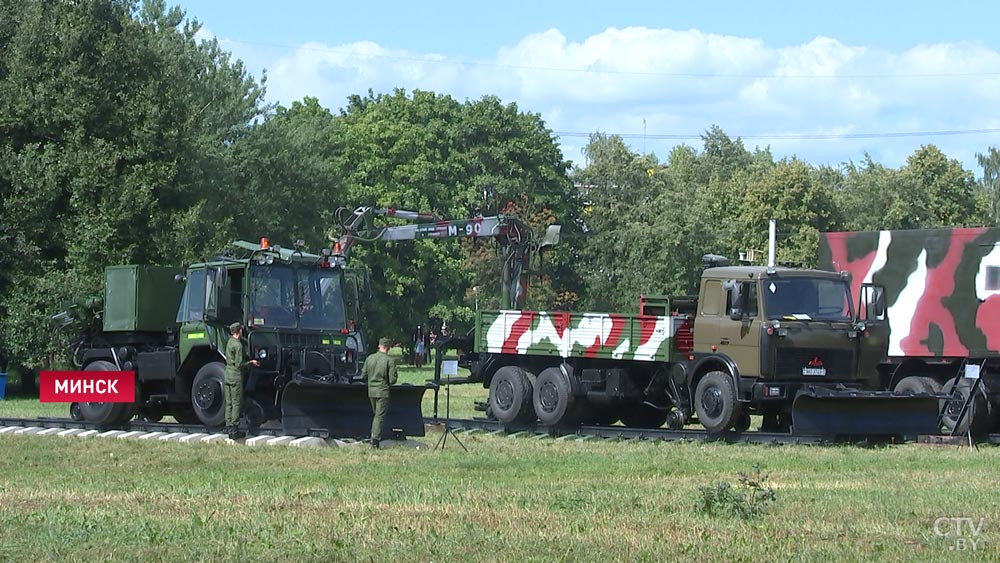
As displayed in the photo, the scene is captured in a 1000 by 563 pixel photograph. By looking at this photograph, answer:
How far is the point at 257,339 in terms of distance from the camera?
A: 69.5 ft

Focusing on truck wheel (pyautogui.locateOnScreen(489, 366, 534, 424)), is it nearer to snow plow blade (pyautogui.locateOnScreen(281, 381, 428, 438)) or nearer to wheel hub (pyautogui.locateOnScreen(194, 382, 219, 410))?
snow plow blade (pyautogui.locateOnScreen(281, 381, 428, 438))

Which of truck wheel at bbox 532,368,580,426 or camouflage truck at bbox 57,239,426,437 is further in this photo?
truck wheel at bbox 532,368,580,426

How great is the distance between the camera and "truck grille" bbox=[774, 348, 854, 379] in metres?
21.3

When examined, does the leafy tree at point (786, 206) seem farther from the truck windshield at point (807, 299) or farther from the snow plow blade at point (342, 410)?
the snow plow blade at point (342, 410)

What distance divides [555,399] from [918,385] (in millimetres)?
5616

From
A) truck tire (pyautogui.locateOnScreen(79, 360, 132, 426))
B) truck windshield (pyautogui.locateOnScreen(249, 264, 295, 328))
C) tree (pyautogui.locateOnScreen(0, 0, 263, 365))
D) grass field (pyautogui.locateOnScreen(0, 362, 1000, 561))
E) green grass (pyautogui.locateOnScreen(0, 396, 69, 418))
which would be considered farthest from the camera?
tree (pyautogui.locateOnScreen(0, 0, 263, 365))

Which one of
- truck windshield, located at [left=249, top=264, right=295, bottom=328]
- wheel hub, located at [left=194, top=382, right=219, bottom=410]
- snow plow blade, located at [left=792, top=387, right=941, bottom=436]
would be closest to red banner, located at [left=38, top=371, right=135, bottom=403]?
wheel hub, located at [left=194, top=382, right=219, bottom=410]

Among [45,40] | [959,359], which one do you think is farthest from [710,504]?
[45,40]

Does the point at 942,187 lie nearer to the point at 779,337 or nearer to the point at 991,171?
the point at 991,171

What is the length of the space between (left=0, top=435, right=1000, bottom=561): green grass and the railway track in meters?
1.08

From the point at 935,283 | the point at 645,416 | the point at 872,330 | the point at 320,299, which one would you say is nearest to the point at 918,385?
the point at 935,283

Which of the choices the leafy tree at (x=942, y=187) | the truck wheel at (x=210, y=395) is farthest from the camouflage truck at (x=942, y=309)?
the leafy tree at (x=942, y=187)

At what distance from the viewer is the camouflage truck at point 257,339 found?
2041cm

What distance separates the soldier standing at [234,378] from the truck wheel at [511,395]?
18.6 feet
